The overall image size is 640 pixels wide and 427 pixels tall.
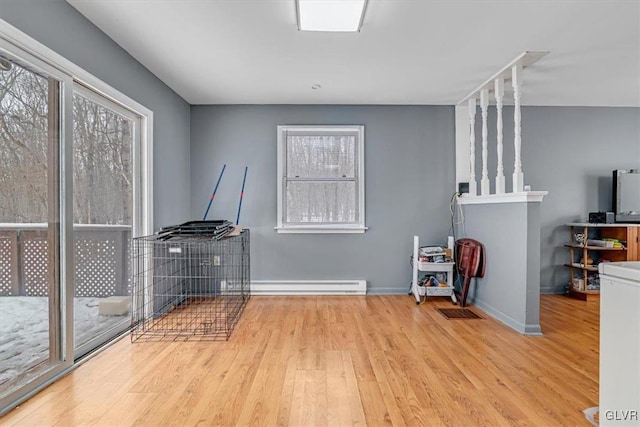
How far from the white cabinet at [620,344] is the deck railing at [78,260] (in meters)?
2.88

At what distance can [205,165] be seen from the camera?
13.8 ft

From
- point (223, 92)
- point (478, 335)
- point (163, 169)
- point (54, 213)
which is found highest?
point (223, 92)

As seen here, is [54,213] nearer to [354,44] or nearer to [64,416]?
[64,416]

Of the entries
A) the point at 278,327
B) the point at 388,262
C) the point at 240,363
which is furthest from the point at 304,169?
the point at 240,363

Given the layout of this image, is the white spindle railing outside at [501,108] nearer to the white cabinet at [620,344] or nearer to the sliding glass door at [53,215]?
the white cabinet at [620,344]

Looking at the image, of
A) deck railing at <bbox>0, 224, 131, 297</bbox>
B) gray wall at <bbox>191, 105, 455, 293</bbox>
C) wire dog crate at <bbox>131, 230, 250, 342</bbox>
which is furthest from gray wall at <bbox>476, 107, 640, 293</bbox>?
deck railing at <bbox>0, 224, 131, 297</bbox>

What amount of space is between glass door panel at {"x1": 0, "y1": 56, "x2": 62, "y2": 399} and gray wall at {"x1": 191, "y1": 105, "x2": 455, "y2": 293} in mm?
2142

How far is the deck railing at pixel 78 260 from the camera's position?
186cm

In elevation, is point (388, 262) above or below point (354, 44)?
below

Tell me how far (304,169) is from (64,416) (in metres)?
3.13

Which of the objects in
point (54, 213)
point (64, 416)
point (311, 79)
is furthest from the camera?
point (311, 79)

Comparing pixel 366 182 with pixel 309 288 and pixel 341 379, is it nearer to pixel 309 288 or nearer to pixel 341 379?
pixel 309 288

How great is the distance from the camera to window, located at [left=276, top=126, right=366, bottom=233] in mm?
4172

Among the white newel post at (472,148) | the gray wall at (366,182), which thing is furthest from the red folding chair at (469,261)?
the white newel post at (472,148)
